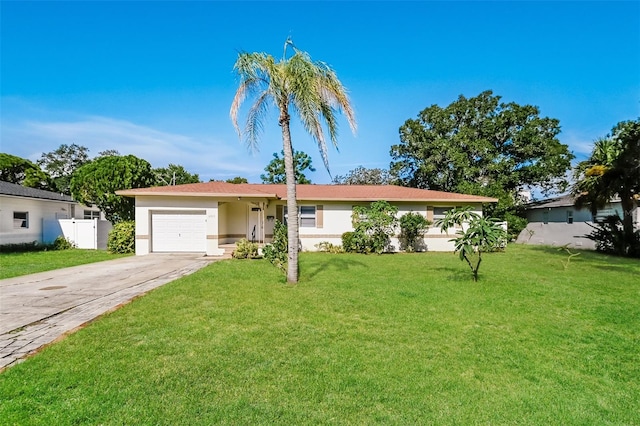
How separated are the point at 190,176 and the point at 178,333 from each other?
132 ft

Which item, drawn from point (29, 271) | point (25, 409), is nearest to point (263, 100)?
point (25, 409)

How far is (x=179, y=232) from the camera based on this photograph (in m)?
15.4

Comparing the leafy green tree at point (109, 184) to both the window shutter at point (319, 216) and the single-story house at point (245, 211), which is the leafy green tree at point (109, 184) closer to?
the single-story house at point (245, 211)

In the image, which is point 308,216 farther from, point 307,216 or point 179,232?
point 179,232

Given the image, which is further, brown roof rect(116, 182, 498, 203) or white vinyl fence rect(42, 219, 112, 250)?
white vinyl fence rect(42, 219, 112, 250)

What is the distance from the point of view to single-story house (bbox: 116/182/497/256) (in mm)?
15062

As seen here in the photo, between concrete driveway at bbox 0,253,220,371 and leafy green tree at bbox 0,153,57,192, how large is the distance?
80.6 feet

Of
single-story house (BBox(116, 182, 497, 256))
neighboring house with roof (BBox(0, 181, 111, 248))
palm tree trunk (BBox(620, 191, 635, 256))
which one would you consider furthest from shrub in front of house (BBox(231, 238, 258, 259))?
palm tree trunk (BBox(620, 191, 635, 256))

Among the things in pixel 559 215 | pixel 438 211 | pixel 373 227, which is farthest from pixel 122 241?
pixel 559 215

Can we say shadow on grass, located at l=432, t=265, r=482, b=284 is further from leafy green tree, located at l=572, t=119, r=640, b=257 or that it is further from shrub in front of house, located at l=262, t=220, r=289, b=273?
leafy green tree, located at l=572, t=119, r=640, b=257

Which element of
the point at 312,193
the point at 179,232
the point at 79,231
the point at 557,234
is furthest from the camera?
the point at 557,234

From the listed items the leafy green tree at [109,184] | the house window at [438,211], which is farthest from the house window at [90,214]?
the house window at [438,211]

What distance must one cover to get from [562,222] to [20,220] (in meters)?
32.5

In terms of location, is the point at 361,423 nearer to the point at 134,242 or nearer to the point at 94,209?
the point at 134,242
